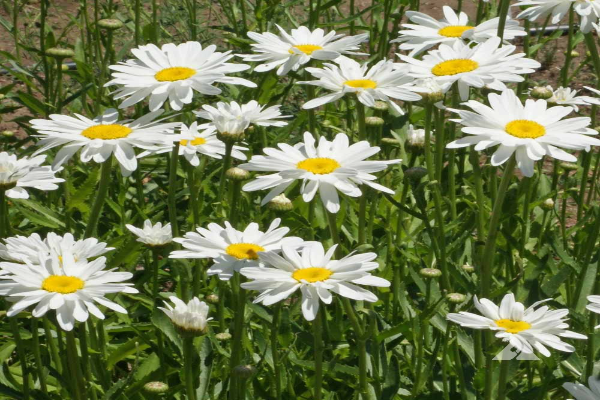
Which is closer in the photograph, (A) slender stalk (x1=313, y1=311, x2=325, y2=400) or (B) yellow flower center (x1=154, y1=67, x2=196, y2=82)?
(A) slender stalk (x1=313, y1=311, x2=325, y2=400)

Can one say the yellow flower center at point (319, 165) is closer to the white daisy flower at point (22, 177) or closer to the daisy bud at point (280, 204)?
the daisy bud at point (280, 204)

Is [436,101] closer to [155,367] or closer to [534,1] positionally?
[534,1]

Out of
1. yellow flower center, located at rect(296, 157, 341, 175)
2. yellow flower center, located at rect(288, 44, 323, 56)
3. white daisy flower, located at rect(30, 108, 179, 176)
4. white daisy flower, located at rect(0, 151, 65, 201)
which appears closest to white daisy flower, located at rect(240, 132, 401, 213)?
yellow flower center, located at rect(296, 157, 341, 175)

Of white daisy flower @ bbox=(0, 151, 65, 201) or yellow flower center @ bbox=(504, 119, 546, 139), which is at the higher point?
yellow flower center @ bbox=(504, 119, 546, 139)

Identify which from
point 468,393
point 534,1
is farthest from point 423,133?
point 468,393

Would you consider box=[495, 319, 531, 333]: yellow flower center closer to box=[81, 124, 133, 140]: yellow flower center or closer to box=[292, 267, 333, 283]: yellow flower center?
box=[292, 267, 333, 283]: yellow flower center

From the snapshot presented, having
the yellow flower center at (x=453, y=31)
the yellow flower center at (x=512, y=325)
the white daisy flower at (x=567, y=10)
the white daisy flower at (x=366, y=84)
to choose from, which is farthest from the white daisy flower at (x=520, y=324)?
the yellow flower center at (x=453, y=31)
